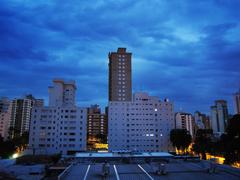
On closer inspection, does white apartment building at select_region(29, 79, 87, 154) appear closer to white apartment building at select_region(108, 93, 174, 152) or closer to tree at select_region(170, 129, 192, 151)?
white apartment building at select_region(108, 93, 174, 152)

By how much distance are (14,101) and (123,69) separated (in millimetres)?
104728

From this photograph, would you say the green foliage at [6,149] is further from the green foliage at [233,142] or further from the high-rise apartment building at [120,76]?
the high-rise apartment building at [120,76]

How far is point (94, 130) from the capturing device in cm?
17775

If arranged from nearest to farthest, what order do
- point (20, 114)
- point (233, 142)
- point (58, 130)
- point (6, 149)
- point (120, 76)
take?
point (233, 142)
point (6, 149)
point (58, 130)
point (120, 76)
point (20, 114)

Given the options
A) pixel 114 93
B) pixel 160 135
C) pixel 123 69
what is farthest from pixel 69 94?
pixel 160 135

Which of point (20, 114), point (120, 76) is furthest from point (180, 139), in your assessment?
point (20, 114)

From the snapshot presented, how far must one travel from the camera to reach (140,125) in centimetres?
10188

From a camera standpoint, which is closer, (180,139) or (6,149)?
(6,149)

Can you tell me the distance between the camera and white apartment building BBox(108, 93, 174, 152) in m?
98.7

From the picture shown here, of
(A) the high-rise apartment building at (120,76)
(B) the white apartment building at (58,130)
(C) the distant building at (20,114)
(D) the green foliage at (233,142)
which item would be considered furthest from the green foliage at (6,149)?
(C) the distant building at (20,114)

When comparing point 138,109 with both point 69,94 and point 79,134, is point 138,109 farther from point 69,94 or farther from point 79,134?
point 69,94

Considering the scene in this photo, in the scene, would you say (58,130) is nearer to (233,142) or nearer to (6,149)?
(6,149)

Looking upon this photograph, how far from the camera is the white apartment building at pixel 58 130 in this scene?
295 ft

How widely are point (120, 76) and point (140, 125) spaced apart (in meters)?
48.7
